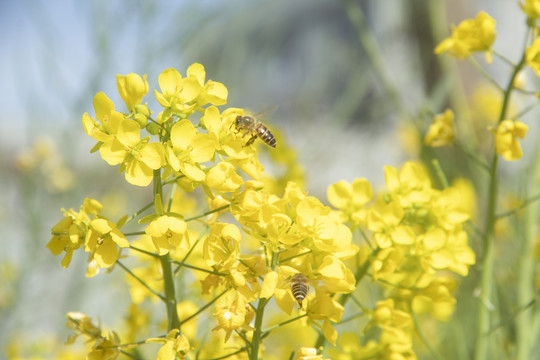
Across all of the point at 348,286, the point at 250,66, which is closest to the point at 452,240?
the point at 348,286

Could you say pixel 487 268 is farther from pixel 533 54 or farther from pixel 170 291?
pixel 170 291

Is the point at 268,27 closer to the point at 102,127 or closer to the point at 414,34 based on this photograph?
the point at 414,34

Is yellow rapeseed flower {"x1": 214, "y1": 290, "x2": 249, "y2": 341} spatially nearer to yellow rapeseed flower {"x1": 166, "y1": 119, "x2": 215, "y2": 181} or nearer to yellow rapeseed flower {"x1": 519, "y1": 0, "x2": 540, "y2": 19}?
yellow rapeseed flower {"x1": 166, "y1": 119, "x2": 215, "y2": 181}

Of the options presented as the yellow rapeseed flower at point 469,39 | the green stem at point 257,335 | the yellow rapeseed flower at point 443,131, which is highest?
the yellow rapeseed flower at point 469,39

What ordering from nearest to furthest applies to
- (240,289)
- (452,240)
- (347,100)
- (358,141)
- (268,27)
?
(240,289), (452,240), (347,100), (268,27), (358,141)

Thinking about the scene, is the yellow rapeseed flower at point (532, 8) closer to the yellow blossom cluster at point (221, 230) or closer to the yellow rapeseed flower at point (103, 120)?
the yellow blossom cluster at point (221, 230)

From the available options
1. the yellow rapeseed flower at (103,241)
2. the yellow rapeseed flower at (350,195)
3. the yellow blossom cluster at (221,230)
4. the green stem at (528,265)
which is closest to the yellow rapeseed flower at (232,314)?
the yellow blossom cluster at (221,230)
